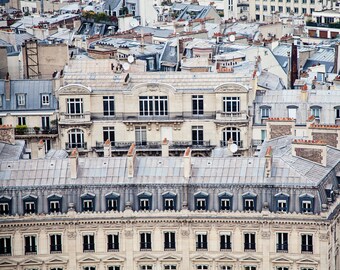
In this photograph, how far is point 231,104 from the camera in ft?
427

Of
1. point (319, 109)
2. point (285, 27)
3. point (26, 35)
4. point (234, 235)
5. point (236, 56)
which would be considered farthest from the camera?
point (285, 27)

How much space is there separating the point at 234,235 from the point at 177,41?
49.3 meters

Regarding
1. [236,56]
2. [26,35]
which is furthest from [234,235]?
[26,35]

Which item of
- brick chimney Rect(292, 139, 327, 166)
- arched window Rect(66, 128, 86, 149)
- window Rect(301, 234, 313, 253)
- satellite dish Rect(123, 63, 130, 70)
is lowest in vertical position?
window Rect(301, 234, 313, 253)

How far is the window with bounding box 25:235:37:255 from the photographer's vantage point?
11119 cm

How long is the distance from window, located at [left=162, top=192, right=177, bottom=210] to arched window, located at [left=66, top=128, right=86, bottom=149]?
69.5 feet

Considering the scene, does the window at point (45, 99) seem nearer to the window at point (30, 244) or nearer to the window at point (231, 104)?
the window at point (231, 104)

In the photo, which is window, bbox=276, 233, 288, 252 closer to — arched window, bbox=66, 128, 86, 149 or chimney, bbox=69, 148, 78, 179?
chimney, bbox=69, 148, 78, 179

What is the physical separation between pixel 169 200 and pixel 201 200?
2.26 m

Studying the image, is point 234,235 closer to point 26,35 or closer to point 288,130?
point 288,130

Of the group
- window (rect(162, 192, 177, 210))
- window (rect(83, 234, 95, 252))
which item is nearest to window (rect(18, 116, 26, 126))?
window (rect(83, 234, 95, 252))

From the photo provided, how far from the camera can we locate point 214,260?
11125 centimetres

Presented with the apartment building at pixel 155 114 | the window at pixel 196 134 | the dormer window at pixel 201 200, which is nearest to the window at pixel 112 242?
the dormer window at pixel 201 200

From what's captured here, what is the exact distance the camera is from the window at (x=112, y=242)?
111 m
